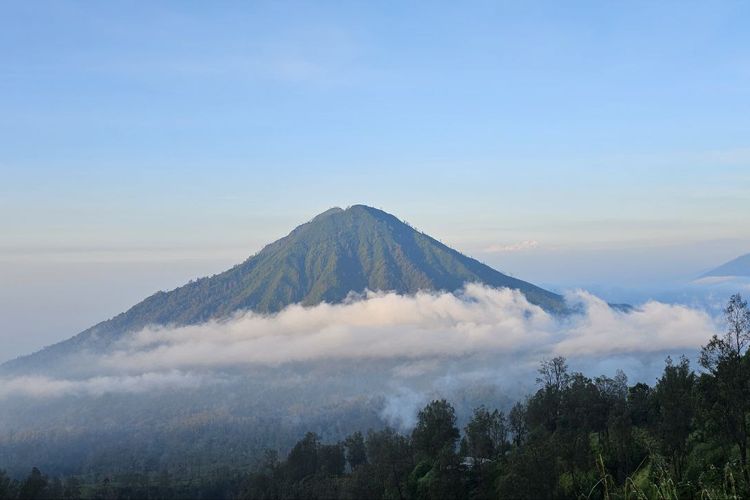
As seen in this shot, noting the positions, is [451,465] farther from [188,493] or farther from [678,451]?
[188,493]

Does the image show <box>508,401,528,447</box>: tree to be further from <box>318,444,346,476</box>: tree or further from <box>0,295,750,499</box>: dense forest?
<box>318,444,346,476</box>: tree

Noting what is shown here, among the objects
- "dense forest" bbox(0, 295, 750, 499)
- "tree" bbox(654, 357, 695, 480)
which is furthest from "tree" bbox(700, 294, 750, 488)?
"tree" bbox(654, 357, 695, 480)

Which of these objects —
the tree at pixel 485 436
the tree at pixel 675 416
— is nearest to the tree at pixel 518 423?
the tree at pixel 485 436

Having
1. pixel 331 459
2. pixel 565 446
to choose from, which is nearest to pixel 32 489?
pixel 331 459

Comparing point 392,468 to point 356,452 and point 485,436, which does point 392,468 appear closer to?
point 485,436

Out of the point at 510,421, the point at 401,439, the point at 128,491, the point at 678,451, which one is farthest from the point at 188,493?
the point at 678,451
